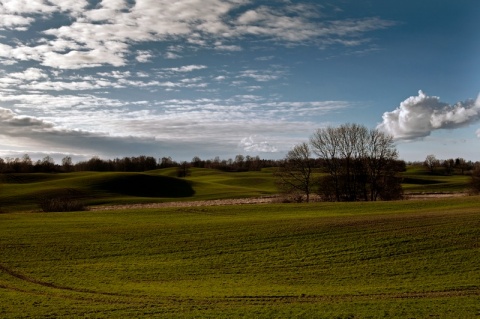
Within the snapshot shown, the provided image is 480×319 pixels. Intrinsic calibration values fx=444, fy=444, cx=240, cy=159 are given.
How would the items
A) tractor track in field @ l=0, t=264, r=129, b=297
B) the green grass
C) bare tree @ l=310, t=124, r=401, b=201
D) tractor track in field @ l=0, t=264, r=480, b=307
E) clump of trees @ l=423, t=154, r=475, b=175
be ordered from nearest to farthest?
the green grass
tractor track in field @ l=0, t=264, r=480, b=307
tractor track in field @ l=0, t=264, r=129, b=297
bare tree @ l=310, t=124, r=401, b=201
clump of trees @ l=423, t=154, r=475, b=175

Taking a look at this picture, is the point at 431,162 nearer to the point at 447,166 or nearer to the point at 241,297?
the point at 447,166

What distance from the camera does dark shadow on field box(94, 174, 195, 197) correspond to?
106581mm

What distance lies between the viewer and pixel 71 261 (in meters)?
30.5

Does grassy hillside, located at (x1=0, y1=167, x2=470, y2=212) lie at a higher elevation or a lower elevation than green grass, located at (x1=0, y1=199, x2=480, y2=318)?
higher

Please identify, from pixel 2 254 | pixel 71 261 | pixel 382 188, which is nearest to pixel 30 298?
pixel 71 261

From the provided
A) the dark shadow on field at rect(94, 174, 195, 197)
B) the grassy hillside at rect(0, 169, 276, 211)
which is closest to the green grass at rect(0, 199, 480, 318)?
the grassy hillside at rect(0, 169, 276, 211)

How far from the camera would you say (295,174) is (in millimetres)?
79562

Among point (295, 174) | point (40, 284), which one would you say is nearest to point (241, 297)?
point (40, 284)

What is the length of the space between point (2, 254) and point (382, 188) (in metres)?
59.9

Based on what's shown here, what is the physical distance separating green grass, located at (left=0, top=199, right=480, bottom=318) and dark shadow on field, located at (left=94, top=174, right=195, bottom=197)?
5787 centimetres

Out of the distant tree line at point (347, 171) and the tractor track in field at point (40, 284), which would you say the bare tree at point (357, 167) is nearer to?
the distant tree line at point (347, 171)

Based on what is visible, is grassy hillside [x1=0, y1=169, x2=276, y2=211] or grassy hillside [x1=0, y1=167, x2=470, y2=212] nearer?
grassy hillside [x1=0, y1=169, x2=276, y2=211]

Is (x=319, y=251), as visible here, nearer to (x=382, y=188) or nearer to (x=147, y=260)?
(x=147, y=260)

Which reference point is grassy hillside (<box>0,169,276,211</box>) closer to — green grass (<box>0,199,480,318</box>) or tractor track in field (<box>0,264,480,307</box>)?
green grass (<box>0,199,480,318</box>)
